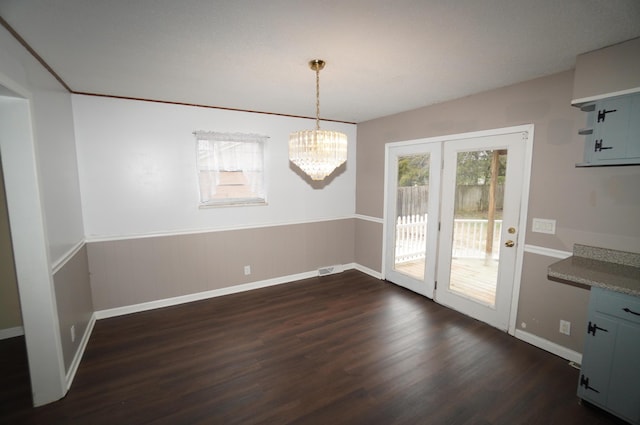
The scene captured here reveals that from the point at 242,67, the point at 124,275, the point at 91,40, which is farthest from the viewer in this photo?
the point at 124,275

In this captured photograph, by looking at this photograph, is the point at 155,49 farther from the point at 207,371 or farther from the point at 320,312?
the point at 320,312

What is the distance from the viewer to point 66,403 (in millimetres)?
2043

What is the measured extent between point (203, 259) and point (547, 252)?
12.7 feet

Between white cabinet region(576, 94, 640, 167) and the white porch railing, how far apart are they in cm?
104

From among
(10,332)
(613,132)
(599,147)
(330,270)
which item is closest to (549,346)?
(599,147)

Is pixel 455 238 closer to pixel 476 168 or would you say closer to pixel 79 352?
pixel 476 168

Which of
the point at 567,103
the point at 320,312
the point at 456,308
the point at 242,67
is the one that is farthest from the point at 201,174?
the point at 567,103

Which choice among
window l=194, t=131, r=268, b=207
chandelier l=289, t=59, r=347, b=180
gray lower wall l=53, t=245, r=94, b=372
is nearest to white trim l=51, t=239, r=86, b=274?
gray lower wall l=53, t=245, r=94, b=372

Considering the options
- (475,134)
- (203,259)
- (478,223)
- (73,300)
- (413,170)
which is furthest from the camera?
(413,170)

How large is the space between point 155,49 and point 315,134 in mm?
1287

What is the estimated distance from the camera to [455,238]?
3.45 m

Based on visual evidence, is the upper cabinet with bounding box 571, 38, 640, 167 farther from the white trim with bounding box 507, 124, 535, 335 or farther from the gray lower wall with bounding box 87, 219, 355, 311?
the gray lower wall with bounding box 87, 219, 355, 311

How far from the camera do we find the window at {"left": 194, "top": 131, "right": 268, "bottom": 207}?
3637mm

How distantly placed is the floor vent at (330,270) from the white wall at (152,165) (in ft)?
4.06
